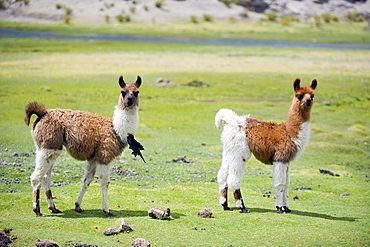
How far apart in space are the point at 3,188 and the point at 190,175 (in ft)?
23.6

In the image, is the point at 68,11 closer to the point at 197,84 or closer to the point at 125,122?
the point at 197,84

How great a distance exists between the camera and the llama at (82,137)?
11250 millimetres

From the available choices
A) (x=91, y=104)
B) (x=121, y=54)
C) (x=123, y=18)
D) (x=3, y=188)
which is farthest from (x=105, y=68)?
(x=123, y=18)

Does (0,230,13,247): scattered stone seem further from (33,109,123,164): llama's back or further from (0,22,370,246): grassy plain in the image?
(33,109,123,164): llama's back

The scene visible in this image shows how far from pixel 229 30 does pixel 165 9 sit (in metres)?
Result: 18.3

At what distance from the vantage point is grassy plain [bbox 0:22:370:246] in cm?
1058

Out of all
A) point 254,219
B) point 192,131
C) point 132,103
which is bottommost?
point 192,131

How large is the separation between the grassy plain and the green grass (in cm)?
3390

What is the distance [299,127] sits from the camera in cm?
1268

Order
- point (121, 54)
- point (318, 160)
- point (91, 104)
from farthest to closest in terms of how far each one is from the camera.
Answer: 1. point (121, 54)
2. point (91, 104)
3. point (318, 160)

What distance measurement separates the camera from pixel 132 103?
38.4ft

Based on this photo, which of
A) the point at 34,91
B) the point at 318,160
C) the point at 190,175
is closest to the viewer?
the point at 190,175

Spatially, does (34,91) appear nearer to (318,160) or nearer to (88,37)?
(318,160)

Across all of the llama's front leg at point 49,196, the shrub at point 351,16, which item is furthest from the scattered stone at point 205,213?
the shrub at point 351,16
